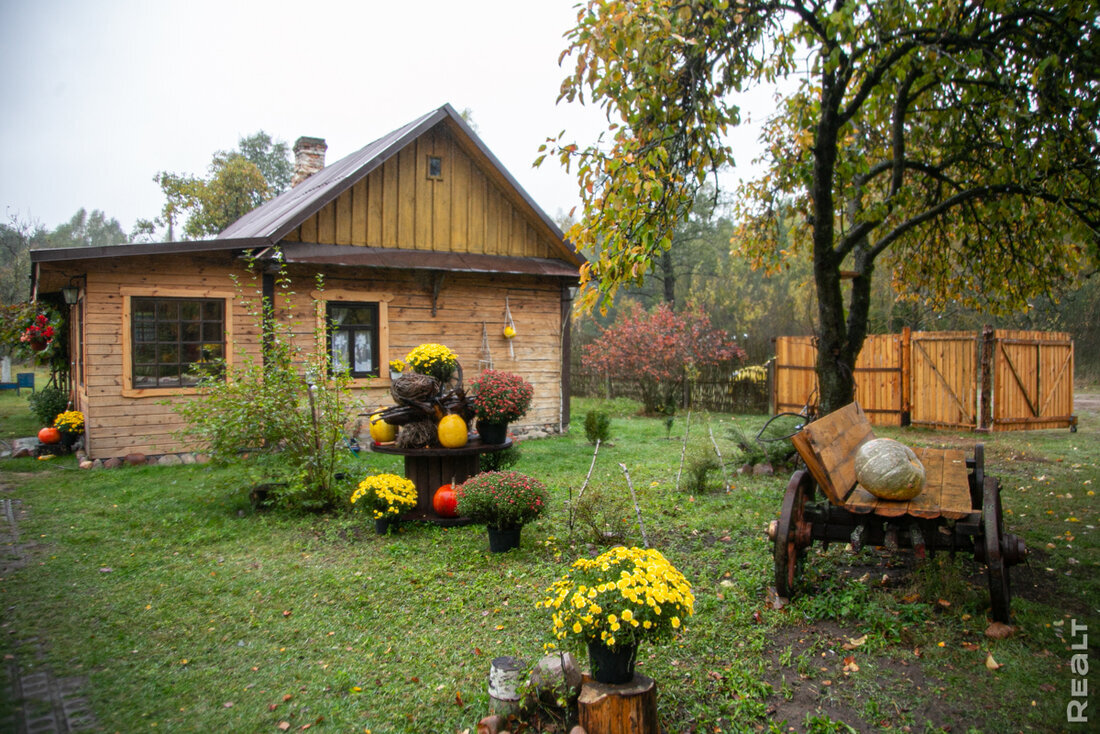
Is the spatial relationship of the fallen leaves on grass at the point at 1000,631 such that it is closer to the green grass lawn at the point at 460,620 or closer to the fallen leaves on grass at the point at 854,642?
the green grass lawn at the point at 460,620

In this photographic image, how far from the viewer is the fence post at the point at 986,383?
41.5 ft

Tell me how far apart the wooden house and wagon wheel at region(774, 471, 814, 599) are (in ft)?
22.6

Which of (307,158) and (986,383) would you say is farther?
(307,158)

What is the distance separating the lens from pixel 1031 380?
1315cm

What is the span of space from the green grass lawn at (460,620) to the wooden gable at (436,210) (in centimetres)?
528

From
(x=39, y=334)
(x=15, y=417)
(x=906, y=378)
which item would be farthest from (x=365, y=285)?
(x=906, y=378)

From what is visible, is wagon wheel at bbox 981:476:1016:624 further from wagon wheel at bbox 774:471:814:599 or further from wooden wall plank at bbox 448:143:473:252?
wooden wall plank at bbox 448:143:473:252

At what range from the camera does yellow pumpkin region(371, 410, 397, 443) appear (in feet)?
21.7

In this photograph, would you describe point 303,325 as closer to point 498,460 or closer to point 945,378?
point 498,460

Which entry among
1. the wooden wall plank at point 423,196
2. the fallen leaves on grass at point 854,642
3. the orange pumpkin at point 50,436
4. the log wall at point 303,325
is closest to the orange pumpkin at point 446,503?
the log wall at point 303,325

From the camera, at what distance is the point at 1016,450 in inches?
413

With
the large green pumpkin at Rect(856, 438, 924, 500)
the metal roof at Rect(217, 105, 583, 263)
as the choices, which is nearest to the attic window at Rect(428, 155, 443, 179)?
the metal roof at Rect(217, 105, 583, 263)

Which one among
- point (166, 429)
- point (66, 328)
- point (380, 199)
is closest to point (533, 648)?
point (166, 429)

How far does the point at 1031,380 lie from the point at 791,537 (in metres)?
12.2
